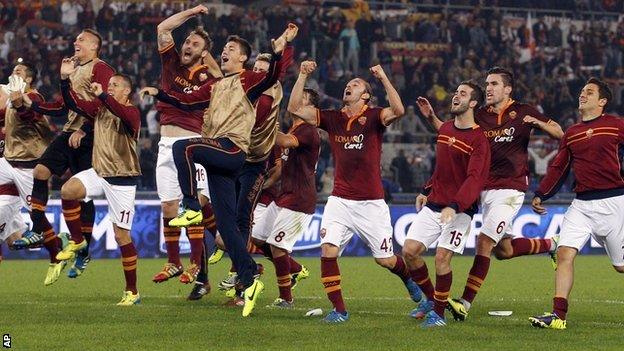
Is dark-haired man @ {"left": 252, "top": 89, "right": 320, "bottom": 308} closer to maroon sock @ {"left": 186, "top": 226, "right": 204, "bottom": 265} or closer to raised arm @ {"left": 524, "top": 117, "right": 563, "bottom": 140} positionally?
maroon sock @ {"left": 186, "top": 226, "right": 204, "bottom": 265}

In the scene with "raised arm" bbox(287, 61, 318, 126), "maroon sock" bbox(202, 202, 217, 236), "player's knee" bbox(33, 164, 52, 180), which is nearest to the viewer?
"raised arm" bbox(287, 61, 318, 126)

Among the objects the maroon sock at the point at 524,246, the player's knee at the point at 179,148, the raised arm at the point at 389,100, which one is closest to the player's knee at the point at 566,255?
the raised arm at the point at 389,100

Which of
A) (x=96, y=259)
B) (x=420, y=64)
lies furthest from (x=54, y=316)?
(x=420, y=64)

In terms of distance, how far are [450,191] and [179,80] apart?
3.77 m

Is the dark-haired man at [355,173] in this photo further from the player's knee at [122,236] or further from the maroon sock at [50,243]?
the maroon sock at [50,243]

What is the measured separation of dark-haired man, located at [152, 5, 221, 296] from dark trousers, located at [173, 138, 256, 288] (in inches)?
88.6

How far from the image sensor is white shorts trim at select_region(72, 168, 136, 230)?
13891mm

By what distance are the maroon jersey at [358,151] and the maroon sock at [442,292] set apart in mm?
1162

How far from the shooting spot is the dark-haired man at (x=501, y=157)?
43.3 feet

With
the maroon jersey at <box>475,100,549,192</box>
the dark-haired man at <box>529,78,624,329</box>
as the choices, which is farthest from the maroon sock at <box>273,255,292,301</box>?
the dark-haired man at <box>529,78,624,329</box>

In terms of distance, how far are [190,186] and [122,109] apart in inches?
84.4

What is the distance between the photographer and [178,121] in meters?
14.6

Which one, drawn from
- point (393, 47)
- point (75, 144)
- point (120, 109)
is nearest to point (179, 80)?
point (120, 109)

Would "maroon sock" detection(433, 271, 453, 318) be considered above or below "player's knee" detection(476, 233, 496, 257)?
below
